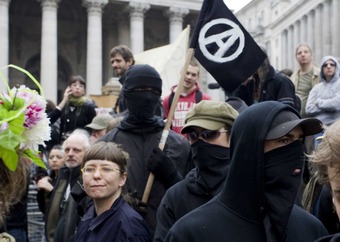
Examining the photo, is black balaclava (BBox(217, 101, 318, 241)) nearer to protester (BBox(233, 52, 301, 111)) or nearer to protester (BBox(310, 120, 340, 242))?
protester (BBox(310, 120, 340, 242))

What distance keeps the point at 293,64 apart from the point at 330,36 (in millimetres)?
10230

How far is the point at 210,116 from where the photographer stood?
411 centimetres

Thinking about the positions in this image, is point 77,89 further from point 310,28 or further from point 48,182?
point 310,28

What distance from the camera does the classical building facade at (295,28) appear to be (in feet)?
156

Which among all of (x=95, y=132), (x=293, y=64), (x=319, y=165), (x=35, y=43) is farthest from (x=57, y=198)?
(x=293, y=64)

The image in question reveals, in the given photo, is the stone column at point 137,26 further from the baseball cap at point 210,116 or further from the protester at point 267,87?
the baseball cap at point 210,116

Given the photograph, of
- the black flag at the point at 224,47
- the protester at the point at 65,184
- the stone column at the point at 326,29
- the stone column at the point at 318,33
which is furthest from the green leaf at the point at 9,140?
the stone column at the point at 318,33

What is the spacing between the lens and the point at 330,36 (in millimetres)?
47750

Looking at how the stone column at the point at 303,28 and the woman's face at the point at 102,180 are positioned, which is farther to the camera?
the stone column at the point at 303,28

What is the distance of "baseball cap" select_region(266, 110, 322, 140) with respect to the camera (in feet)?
8.70

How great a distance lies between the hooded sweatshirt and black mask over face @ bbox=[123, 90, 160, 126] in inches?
161

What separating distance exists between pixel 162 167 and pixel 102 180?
0.56m

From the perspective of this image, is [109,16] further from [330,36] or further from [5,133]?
[5,133]

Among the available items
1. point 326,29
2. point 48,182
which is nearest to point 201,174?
point 48,182
